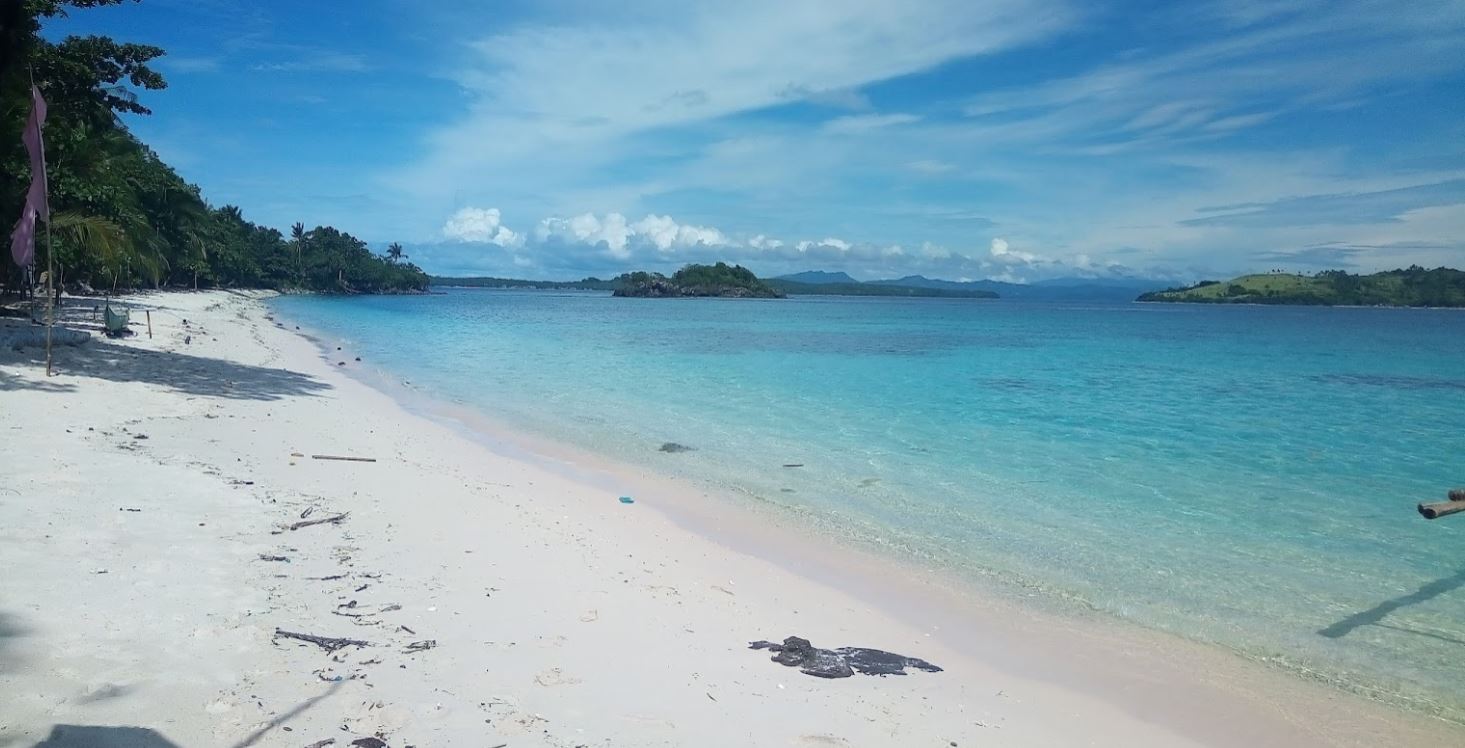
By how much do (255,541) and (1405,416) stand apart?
87.1 feet

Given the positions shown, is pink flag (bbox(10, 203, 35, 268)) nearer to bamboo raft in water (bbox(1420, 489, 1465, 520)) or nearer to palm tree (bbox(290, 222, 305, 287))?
bamboo raft in water (bbox(1420, 489, 1465, 520))

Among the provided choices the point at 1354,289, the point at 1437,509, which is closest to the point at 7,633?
the point at 1437,509

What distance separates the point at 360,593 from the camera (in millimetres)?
5852

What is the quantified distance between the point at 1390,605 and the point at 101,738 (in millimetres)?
10273

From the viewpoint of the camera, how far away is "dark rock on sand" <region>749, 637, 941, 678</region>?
217 inches

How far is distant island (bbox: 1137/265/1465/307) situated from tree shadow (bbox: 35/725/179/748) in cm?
18669

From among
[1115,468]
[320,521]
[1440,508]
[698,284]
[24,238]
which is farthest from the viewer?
[698,284]

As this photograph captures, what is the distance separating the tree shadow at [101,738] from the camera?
352 centimetres

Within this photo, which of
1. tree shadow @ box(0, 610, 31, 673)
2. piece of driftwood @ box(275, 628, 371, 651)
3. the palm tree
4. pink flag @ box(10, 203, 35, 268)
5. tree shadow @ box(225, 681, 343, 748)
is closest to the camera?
tree shadow @ box(225, 681, 343, 748)

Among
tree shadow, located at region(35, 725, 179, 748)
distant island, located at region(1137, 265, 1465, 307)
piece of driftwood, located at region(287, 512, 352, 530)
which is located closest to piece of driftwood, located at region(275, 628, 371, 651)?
tree shadow, located at region(35, 725, 179, 748)

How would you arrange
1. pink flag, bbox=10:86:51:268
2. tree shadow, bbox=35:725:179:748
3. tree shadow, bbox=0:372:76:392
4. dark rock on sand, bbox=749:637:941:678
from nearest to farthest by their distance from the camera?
tree shadow, bbox=35:725:179:748 → dark rock on sand, bbox=749:637:941:678 → pink flag, bbox=10:86:51:268 → tree shadow, bbox=0:372:76:392

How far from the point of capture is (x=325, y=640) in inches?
193

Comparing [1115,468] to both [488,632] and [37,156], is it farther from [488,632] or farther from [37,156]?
[37,156]

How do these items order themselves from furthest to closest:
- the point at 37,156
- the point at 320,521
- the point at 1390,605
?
the point at 37,156
the point at 1390,605
the point at 320,521
